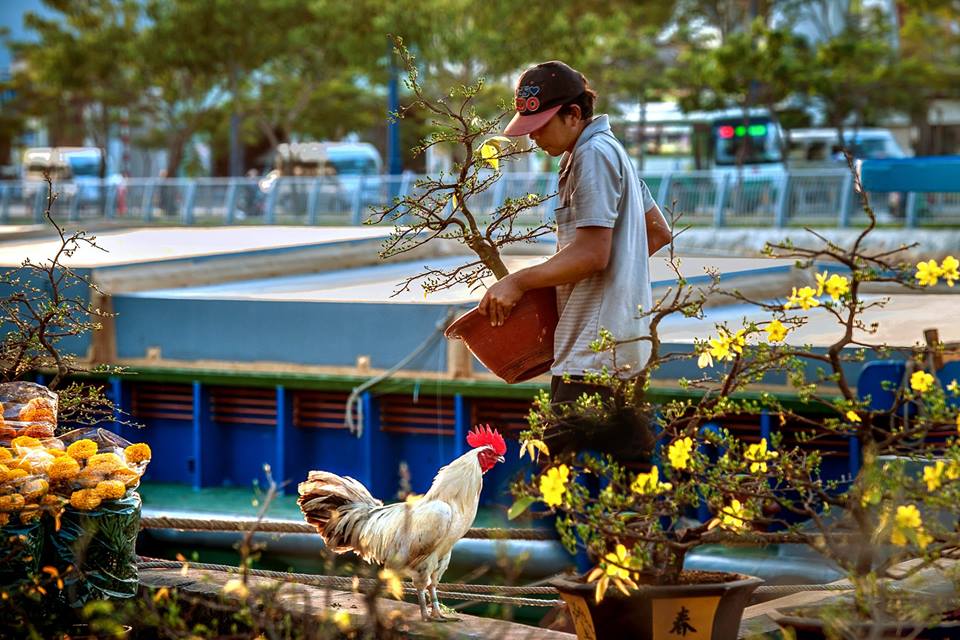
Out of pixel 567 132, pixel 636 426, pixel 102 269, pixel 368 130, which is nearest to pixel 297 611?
pixel 636 426

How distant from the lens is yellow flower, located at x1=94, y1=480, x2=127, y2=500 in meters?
4.67

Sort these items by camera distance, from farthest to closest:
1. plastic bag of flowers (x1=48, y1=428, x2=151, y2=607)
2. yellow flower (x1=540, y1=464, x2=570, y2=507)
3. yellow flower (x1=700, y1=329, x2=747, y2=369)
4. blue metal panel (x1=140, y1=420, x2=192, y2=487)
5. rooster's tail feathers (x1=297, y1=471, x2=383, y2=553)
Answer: blue metal panel (x1=140, y1=420, x2=192, y2=487) → rooster's tail feathers (x1=297, y1=471, x2=383, y2=553) → plastic bag of flowers (x1=48, y1=428, x2=151, y2=607) → yellow flower (x1=700, y1=329, x2=747, y2=369) → yellow flower (x1=540, y1=464, x2=570, y2=507)

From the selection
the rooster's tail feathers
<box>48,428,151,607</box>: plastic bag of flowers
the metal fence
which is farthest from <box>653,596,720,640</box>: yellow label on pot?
the metal fence

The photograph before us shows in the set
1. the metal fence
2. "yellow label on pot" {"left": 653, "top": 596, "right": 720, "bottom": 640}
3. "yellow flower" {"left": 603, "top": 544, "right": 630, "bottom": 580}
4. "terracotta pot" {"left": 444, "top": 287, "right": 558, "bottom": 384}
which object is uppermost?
the metal fence

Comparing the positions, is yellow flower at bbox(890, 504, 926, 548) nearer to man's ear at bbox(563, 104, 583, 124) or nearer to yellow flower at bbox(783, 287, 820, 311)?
yellow flower at bbox(783, 287, 820, 311)

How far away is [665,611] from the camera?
13.2ft

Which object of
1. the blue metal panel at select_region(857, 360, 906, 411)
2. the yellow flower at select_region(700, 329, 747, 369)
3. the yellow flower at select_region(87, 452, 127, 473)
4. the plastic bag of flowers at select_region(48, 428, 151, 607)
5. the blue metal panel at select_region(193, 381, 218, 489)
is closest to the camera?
the yellow flower at select_region(700, 329, 747, 369)

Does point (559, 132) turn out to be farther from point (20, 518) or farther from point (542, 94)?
point (20, 518)

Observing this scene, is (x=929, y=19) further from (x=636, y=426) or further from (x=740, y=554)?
(x=636, y=426)

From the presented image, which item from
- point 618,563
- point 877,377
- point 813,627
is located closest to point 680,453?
point 618,563

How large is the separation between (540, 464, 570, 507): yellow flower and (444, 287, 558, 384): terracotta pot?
3.42ft

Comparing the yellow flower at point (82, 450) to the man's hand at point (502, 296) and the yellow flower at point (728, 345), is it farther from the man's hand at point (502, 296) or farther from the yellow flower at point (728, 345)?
the yellow flower at point (728, 345)

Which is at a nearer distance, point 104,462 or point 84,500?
point 84,500

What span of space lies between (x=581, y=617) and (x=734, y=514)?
58 centimetres
